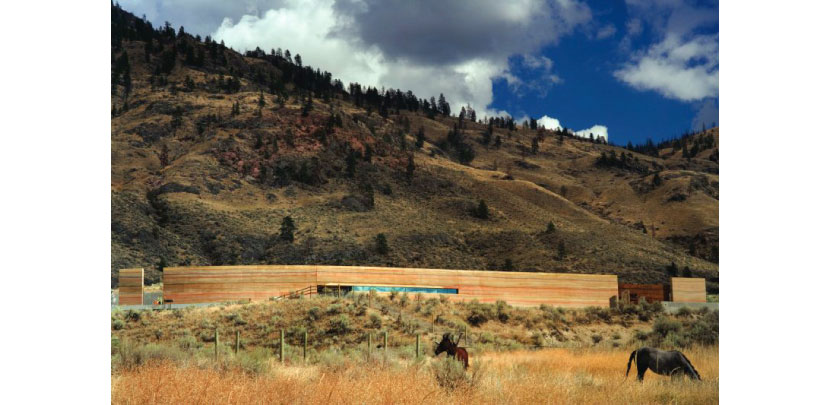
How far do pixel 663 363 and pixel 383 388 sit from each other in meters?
5.50

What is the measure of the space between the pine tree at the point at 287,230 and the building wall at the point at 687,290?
3057 centimetres

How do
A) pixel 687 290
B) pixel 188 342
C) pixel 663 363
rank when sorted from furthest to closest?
1. pixel 687 290
2. pixel 188 342
3. pixel 663 363

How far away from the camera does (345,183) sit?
72.1 m

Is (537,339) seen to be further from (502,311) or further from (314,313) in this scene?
(314,313)

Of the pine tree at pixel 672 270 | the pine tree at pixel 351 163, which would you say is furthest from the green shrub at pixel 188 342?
the pine tree at pixel 351 163

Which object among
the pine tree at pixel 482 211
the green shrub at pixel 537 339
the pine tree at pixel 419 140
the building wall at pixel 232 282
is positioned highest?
the pine tree at pixel 419 140

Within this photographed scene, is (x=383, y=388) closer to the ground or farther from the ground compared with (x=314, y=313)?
farther from the ground

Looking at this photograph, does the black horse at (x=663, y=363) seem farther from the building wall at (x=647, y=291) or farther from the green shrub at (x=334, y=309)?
the building wall at (x=647, y=291)

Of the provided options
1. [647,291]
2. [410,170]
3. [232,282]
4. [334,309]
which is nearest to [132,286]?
[232,282]

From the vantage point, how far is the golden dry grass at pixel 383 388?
8039 millimetres
